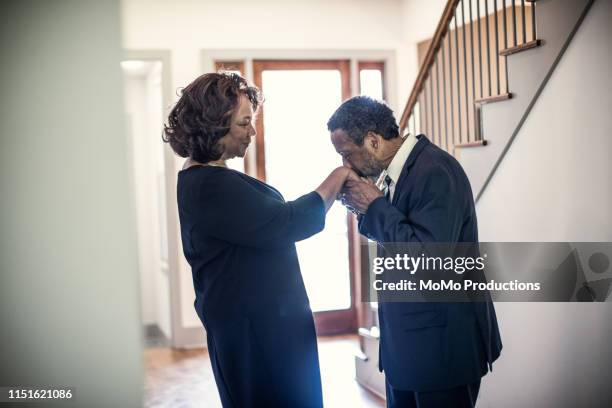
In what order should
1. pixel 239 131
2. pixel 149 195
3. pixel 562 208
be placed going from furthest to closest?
pixel 149 195 < pixel 562 208 < pixel 239 131

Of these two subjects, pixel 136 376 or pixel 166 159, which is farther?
pixel 166 159

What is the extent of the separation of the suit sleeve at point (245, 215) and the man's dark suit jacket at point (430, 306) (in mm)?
283

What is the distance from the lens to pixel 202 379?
15.6 feet

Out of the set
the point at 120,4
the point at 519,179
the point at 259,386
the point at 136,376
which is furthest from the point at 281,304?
the point at 519,179

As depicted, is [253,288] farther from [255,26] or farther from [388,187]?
[255,26]

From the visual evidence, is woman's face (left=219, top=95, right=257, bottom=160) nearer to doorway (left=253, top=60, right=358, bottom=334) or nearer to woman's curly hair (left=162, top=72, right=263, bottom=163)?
woman's curly hair (left=162, top=72, right=263, bottom=163)

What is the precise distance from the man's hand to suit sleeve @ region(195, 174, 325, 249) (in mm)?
246

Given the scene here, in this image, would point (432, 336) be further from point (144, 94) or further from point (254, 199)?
point (144, 94)

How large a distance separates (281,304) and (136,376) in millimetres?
596

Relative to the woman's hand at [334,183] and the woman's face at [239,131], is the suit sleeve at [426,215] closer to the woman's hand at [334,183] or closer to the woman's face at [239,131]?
the woman's hand at [334,183]

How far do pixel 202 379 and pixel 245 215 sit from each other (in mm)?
3391

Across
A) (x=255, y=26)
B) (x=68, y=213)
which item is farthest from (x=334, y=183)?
(x=255, y=26)

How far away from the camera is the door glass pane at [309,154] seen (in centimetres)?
589

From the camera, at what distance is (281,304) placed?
176 centimetres
